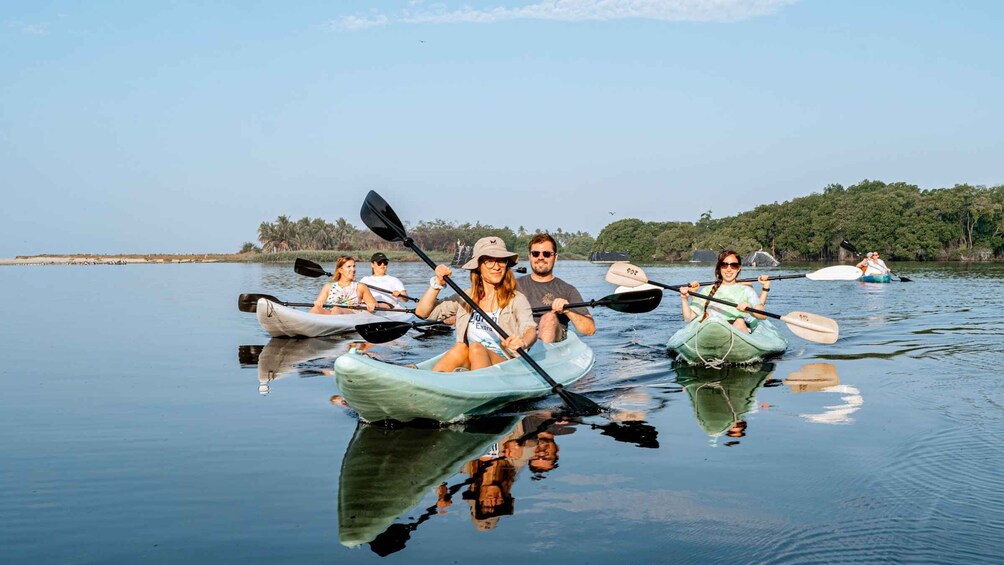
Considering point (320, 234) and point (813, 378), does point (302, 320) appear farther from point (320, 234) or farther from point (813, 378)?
point (320, 234)

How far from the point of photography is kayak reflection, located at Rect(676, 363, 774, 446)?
7055 mm

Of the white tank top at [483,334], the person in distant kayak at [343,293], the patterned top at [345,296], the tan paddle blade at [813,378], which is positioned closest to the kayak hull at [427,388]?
the white tank top at [483,334]

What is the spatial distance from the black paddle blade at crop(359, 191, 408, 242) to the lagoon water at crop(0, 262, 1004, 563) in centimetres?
183

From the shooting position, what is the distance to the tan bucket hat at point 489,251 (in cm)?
718

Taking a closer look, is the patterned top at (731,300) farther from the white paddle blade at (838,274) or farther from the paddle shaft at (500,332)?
the paddle shaft at (500,332)

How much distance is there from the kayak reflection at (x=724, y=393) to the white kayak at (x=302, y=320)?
6.10 m

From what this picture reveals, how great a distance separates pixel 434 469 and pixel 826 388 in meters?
5.14

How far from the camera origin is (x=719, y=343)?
10.2 m

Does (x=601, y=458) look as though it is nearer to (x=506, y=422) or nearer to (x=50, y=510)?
(x=506, y=422)

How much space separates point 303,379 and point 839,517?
273 inches

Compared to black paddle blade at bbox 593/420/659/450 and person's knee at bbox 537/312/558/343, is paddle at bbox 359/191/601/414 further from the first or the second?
person's knee at bbox 537/312/558/343

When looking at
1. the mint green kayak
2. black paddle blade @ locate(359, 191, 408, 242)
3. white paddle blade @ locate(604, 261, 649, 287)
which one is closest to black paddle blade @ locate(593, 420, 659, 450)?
black paddle blade @ locate(359, 191, 408, 242)

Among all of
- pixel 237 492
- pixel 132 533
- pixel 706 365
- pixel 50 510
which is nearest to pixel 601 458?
pixel 237 492

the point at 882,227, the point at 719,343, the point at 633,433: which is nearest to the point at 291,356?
the point at 719,343
